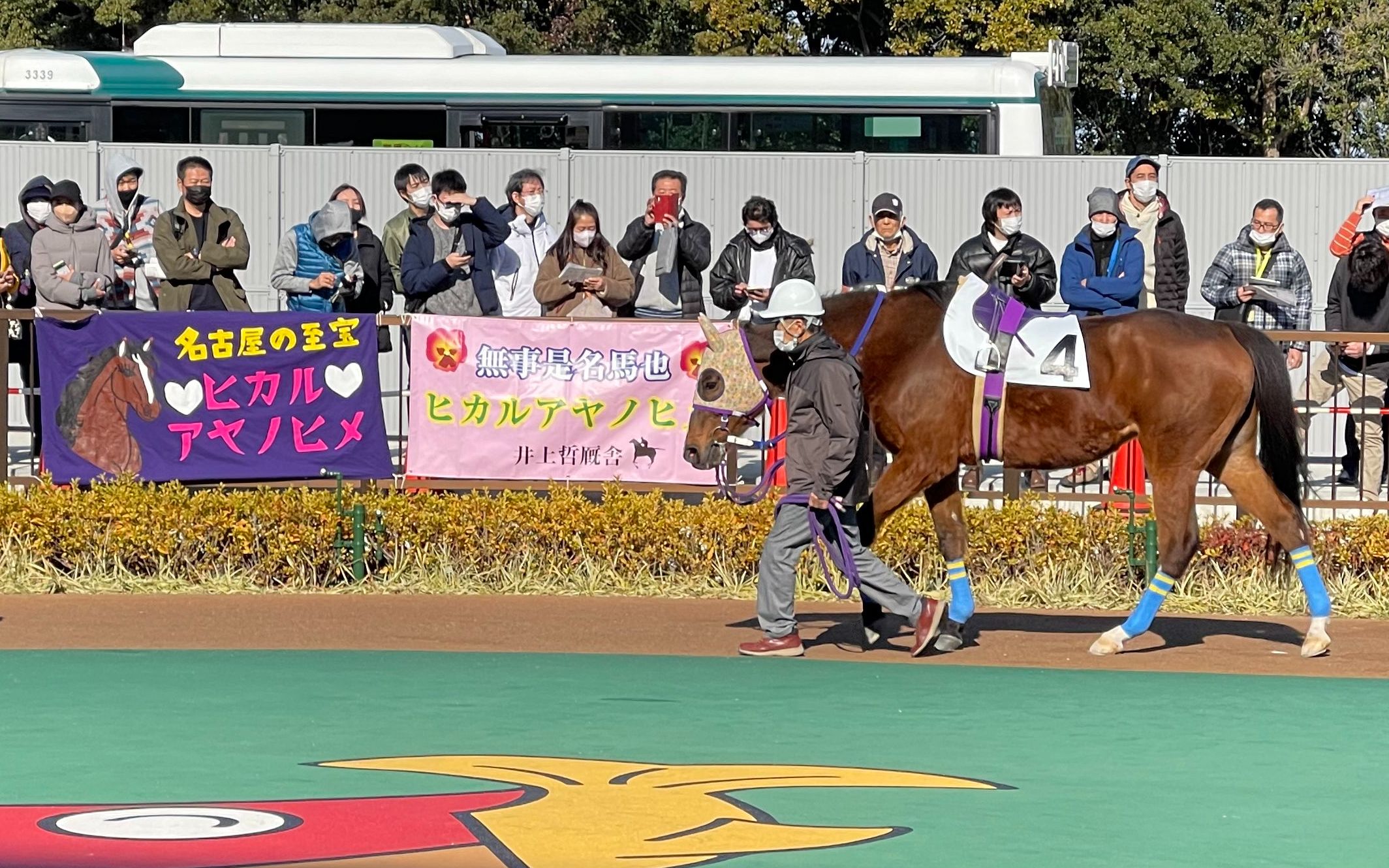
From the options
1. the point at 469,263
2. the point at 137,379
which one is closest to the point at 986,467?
the point at 469,263

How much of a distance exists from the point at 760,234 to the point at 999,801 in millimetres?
7744

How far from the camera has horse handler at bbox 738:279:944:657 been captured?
32.2ft

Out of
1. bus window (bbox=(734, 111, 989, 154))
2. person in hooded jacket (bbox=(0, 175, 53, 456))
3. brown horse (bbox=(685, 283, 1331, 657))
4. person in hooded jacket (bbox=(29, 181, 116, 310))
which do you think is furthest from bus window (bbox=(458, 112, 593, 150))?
brown horse (bbox=(685, 283, 1331, 657))

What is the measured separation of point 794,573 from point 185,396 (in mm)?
4724

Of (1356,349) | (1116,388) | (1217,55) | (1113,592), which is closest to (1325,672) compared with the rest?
(1116,388)

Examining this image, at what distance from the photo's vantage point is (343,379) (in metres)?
13.4

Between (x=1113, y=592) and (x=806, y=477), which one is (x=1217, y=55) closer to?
(x=1113, y=592)

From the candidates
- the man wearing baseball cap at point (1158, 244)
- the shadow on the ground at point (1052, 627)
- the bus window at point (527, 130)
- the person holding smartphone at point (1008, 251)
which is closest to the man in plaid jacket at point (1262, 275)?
the man wearing baseball cap at point (1158, 244)

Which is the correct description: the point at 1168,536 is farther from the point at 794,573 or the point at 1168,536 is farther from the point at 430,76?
the point at 430,76

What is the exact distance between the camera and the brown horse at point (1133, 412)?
401 inches

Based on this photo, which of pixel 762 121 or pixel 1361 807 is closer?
pixel 1361 807

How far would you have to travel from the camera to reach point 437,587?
12.4m

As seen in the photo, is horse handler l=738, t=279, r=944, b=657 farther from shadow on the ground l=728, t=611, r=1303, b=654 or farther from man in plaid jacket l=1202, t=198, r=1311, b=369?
man in plaid jacket l=1202, t=198, r=1311, b=369

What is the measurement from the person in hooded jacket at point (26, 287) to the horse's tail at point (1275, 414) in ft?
23.7
